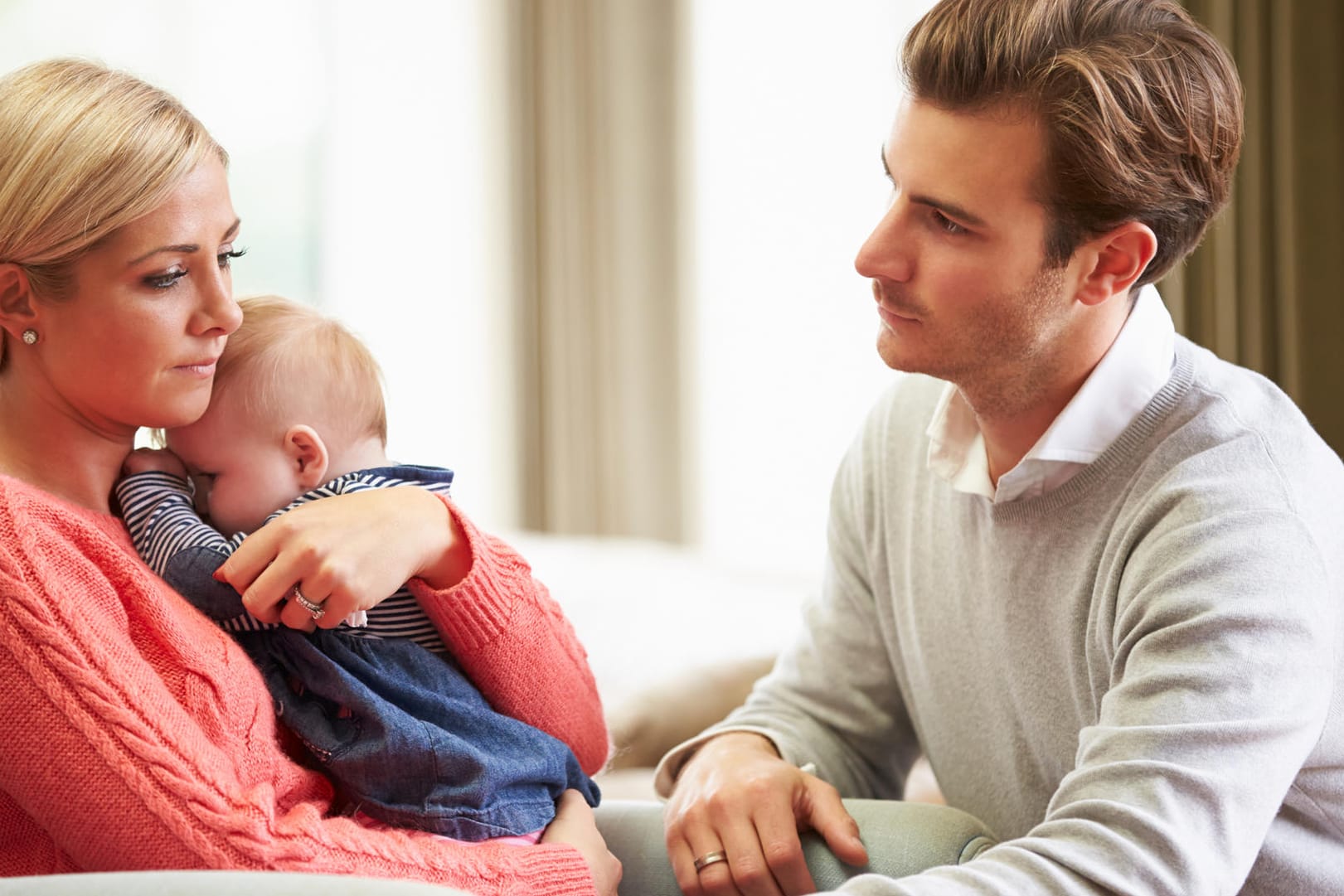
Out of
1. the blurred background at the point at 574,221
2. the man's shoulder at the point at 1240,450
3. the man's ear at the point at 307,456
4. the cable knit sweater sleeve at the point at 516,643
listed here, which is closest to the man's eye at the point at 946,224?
Answer: the man's shoulder at the point at 1240,450

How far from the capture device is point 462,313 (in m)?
3.93

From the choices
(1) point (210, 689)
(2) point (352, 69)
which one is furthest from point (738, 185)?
(1) point (210, 689)

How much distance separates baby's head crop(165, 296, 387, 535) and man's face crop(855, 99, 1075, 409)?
0.57m

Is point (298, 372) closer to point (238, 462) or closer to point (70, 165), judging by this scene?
point (238, 462)

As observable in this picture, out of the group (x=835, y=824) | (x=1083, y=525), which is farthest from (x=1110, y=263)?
(x=835, y=824)

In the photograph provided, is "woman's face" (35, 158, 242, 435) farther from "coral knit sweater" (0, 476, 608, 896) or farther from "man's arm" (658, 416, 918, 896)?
"man's arm" (658, 416, 918, 896)

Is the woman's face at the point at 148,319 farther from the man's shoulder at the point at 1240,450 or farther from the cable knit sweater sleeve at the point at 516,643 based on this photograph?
the man's shoulder at the point at 1240,450

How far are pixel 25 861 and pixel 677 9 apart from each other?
10.5 ft

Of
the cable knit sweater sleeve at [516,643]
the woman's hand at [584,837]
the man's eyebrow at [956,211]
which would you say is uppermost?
the man's eyebrow at [956,211]

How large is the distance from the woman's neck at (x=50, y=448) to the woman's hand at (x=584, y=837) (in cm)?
49

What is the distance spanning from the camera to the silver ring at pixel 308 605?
102 centimetres

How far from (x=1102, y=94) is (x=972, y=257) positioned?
0.65ft

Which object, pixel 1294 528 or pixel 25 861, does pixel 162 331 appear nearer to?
pixel 25 861

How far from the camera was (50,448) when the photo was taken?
108cm
